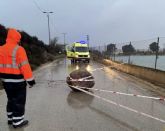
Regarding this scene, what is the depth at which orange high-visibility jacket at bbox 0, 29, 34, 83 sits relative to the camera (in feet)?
23.3

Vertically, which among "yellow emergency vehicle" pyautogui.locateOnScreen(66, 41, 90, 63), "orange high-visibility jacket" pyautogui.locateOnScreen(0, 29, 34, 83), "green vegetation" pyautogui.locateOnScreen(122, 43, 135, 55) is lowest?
"yellow emergency vehicle" pyautogui.locateOnScreen(66, 41, 90, 63)

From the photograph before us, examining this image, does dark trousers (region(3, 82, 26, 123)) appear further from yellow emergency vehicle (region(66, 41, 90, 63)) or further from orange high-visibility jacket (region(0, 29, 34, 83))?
yellow emergency vehicle (region(66, 41, 90, 63))

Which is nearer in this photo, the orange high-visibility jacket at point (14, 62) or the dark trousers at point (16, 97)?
the orange high-visibility jacket at point (14, 62)

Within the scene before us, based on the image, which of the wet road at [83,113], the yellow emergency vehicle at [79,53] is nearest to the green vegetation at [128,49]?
the wet road at [83,113]

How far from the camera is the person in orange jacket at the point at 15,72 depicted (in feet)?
23.4

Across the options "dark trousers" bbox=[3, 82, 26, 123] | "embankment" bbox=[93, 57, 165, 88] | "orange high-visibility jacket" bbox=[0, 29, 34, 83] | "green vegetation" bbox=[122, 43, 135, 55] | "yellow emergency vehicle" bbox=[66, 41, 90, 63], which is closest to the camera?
"orange high-visibility jacket" bbox=[0, 29, 34, 83]

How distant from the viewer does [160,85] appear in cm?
1488

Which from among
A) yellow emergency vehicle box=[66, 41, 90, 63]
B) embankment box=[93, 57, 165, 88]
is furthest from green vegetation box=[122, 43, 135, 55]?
yellow emergency vehicle box=[66, 41, 90, 63]

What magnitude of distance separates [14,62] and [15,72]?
210 millimetres

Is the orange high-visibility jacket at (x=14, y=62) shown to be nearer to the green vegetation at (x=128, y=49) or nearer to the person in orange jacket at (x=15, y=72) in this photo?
the person in orange jacket at (x=15, y=72)

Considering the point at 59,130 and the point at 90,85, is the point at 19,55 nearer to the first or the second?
the point at 59,130

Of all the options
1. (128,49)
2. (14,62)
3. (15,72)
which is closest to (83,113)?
(15,72)

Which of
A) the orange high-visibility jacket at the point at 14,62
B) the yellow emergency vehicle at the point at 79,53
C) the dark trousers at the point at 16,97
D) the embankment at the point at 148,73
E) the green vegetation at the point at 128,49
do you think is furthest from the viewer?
the yellow emergency vehicle at the point at 79,53

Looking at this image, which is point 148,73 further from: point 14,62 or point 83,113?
point 14,62
